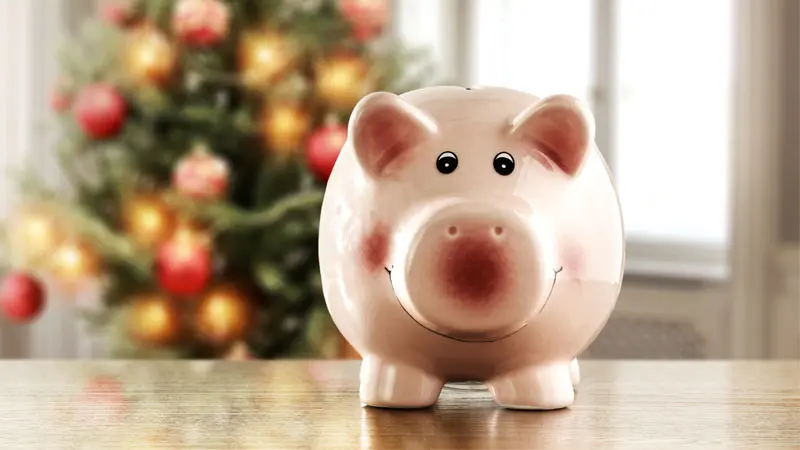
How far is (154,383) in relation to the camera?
726 millimetres

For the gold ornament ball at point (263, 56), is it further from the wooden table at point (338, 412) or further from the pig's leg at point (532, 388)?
the pig's leg at point (532, 388)

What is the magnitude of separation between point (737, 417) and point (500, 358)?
0.15 meters

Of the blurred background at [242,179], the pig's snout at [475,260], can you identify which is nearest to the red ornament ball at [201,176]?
the blurred background at [242,179]

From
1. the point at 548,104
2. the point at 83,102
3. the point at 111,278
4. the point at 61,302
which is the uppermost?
the point at 548,104

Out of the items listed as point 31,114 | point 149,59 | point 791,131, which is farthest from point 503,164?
point 31,114

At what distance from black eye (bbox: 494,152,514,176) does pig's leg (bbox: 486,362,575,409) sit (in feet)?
0.42

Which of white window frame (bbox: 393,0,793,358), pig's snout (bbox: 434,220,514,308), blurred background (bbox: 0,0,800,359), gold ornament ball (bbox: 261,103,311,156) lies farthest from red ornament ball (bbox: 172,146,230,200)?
pig's snout (bbox: 434,220,514,308)

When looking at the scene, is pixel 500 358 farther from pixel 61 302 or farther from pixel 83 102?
pixel 61 302

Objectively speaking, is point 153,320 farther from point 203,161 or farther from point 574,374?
point 574,374

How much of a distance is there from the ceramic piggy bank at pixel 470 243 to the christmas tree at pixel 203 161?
116 cm

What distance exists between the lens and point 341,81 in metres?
1.89

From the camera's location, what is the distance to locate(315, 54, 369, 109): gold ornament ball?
1891mm

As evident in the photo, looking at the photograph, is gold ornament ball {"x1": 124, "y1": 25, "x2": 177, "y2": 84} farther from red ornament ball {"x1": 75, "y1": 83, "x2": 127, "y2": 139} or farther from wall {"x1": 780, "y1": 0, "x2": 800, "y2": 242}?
wall {"x1": 780, "y1": 0, "x2": 800, "y2": 242}

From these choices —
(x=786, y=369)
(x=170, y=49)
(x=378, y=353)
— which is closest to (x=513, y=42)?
(x=170, y=49)
